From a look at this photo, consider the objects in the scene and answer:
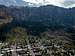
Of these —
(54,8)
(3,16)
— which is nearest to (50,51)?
(3,16)

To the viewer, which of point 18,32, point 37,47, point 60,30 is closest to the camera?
point 37,47

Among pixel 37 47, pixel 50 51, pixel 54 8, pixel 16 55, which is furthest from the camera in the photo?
pixel 54 8

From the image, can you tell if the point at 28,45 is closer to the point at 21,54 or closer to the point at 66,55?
the point at 21,54

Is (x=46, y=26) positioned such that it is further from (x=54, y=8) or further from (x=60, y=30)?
(x=54, y=8)

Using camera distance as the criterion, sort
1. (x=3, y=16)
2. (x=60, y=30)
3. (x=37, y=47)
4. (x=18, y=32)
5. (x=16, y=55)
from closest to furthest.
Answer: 1. (x=16, y=55)
2. (x=37, y=47)
3. (x=18, y=32)
4. (x=60, y=30)
5. (x=3, y=16)

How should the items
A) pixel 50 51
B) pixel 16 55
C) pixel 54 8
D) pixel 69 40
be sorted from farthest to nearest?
1. pixel 54 8
2. pixel 69 40
3. pixel 50 51
4. pixel 16 55

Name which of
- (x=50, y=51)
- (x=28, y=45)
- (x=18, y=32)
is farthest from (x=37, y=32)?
(x=50, y=51)

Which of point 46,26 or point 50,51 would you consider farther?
point 46,26

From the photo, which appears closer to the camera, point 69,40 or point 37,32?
point 69,40

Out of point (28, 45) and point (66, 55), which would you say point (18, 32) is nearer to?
point (28, 45)
